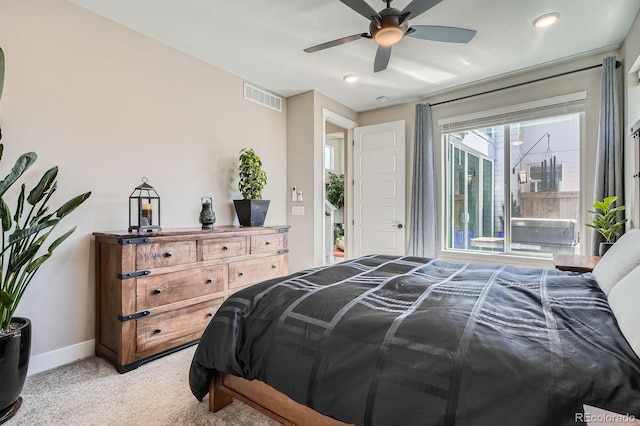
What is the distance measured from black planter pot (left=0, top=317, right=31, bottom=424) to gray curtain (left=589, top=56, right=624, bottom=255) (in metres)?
4.34

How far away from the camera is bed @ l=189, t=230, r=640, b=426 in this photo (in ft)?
2.70

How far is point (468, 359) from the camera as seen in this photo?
918mm

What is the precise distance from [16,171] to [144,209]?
2.77 ft

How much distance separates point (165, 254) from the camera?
2.32m

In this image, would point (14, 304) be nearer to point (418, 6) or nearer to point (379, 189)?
point (418, 6)

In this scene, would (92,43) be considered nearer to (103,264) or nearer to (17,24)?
(17,24)

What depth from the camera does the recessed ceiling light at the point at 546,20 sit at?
2.38 meters

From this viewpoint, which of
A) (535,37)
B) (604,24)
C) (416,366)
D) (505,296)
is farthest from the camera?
(535,37)

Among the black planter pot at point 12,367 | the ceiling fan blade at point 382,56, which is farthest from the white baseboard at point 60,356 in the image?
the ceiling fan blade at point 382,56

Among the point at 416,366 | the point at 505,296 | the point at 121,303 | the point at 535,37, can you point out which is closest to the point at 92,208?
the point at 121,303

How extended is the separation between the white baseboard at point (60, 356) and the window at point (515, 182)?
391 centimetres

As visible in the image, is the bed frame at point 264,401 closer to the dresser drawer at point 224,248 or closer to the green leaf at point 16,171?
the dresser drawer at point 224,248

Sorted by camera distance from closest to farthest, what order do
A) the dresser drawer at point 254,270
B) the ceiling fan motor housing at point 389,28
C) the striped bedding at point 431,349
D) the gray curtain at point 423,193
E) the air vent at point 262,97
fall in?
the striped bedding at point 431,349, the ceiling fan motor housing at point 389,28, the dresser drawer at point 254,270, the air vent at point 262,97, the gray curtain at point 423,193

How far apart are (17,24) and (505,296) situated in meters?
3.36
